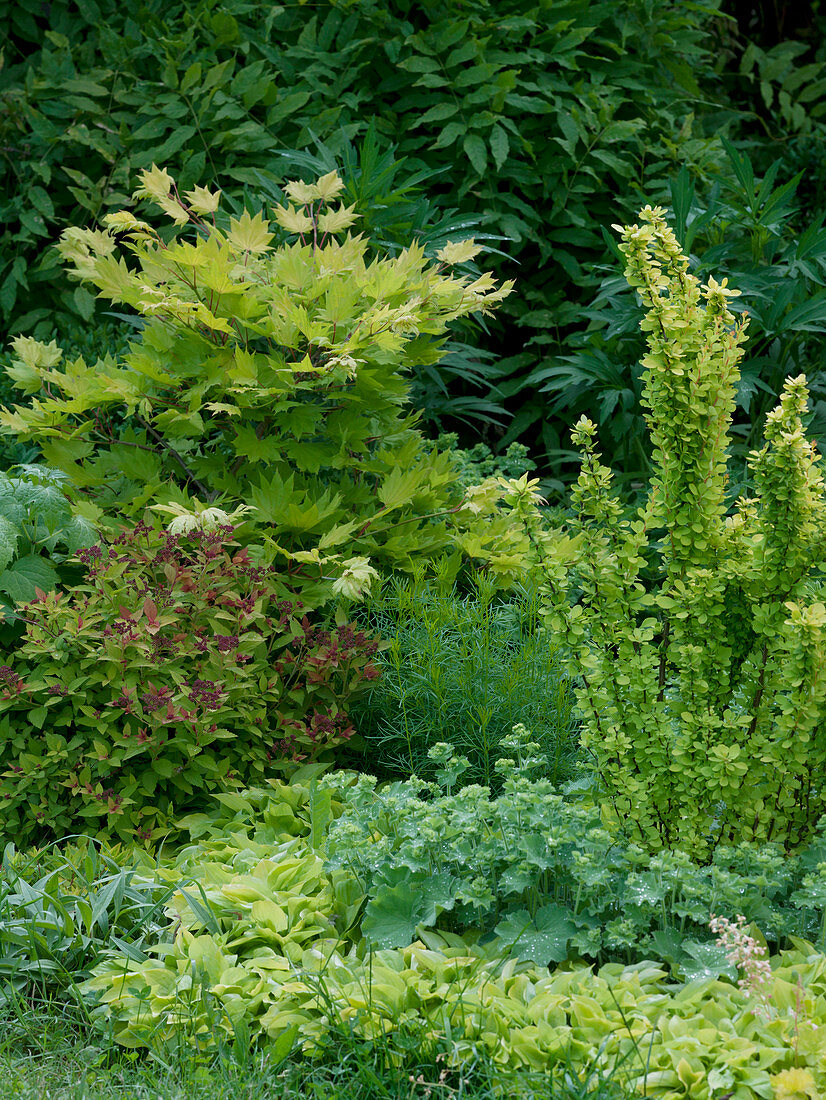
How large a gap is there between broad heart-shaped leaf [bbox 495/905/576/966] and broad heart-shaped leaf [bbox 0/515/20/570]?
5.79ft

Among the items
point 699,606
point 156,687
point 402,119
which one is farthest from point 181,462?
point 402,119

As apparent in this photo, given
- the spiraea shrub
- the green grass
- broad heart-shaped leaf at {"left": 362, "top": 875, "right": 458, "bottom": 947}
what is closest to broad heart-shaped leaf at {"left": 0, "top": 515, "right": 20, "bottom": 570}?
the spiraea shrub

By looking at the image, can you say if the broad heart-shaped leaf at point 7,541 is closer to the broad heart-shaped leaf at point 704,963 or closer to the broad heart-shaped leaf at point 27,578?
the broad heart-shaped leaf at point 27,578

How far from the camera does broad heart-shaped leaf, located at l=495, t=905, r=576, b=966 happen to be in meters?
2.39

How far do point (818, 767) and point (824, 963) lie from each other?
18.1 inches

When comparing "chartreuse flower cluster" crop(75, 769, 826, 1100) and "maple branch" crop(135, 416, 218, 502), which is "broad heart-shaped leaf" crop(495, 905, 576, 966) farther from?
"maple branch" crop(135, 416, 218, 502)

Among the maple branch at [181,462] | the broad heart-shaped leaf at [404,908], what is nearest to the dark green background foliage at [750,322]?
the maple branch at [181,462]

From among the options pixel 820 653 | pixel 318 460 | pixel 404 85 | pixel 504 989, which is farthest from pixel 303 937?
pixel 404 85

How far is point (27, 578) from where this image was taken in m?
3.25

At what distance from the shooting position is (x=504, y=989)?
7.58 feet

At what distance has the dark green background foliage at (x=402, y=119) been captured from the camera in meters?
5.33

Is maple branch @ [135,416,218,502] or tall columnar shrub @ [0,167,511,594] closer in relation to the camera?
tall columnar shrub @ [0,167,511,594]

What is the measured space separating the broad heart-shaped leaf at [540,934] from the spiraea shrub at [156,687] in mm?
1005

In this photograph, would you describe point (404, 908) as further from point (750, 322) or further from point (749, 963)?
point (750, 322)
